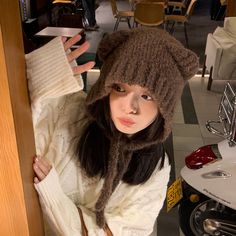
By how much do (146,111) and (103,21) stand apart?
242 inches

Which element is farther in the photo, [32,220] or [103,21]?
[103,21]

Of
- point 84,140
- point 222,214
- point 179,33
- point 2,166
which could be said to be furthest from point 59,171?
point 179,33

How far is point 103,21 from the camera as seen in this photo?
666cm

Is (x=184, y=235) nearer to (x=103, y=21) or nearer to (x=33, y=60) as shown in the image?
(x=33, y=60)

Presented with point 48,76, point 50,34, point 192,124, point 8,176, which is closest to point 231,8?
point 192,124

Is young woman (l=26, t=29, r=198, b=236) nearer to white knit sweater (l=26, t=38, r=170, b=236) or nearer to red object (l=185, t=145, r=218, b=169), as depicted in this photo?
white knit sweater (l=26, t=38, r=170, b=236)

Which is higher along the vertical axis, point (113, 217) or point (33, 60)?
point (33, 60)

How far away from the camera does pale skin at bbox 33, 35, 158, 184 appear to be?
31.6 inches

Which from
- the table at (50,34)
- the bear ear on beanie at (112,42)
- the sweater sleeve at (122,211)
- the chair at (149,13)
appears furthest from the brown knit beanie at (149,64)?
the chair at (149,13)

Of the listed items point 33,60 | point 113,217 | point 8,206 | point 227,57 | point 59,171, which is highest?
point 33,60

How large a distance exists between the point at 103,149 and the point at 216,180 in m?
0.87

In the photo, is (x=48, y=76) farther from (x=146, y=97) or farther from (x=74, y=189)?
(x=74, y=189)

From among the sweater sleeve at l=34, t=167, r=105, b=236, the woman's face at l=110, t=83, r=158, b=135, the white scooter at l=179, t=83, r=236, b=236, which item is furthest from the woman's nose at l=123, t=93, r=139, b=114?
the white scooter at l=179, t=83, r=236, b=236

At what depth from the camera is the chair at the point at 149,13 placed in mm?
5000
